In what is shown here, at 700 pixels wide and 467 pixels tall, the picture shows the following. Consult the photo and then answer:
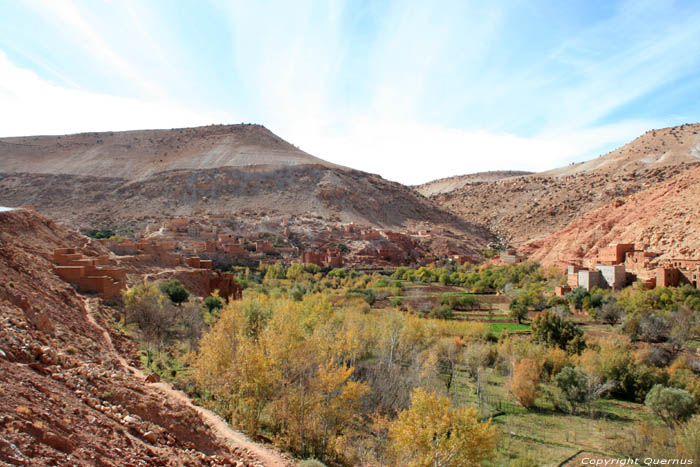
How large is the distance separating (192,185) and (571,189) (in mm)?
51521

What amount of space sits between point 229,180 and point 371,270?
2713 centimetres

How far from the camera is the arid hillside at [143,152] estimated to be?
212 feet

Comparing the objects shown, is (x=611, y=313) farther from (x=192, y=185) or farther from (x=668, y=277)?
(x=192, y=185)

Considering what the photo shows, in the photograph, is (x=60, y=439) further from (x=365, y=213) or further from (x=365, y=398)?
(x=365, y=213)

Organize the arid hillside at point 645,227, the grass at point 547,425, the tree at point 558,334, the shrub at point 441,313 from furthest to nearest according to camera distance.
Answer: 1. the arid hillside at point 645,227
2. the shrub at point 441,313
3. the tree at point 558,334
4. the grass at point 547,425

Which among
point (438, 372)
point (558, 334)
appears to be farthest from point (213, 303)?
point (558, 334)

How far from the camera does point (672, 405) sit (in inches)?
565

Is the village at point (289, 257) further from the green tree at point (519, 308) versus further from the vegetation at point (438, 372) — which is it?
the green tree at point (519, 308)

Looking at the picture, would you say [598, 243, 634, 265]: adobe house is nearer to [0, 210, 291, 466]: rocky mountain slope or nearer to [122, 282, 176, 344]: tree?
[122, 282, 176, 344]: tree

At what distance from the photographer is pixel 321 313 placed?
59.4ft

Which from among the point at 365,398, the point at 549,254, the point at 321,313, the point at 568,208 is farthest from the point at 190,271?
the point at 568,208

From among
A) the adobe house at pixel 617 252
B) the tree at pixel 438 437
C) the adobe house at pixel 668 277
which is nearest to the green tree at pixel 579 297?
the adobe house at pixel 668 277

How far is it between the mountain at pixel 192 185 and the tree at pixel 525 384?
33448mm

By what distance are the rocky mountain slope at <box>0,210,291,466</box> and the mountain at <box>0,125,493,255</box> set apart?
36.8 m
